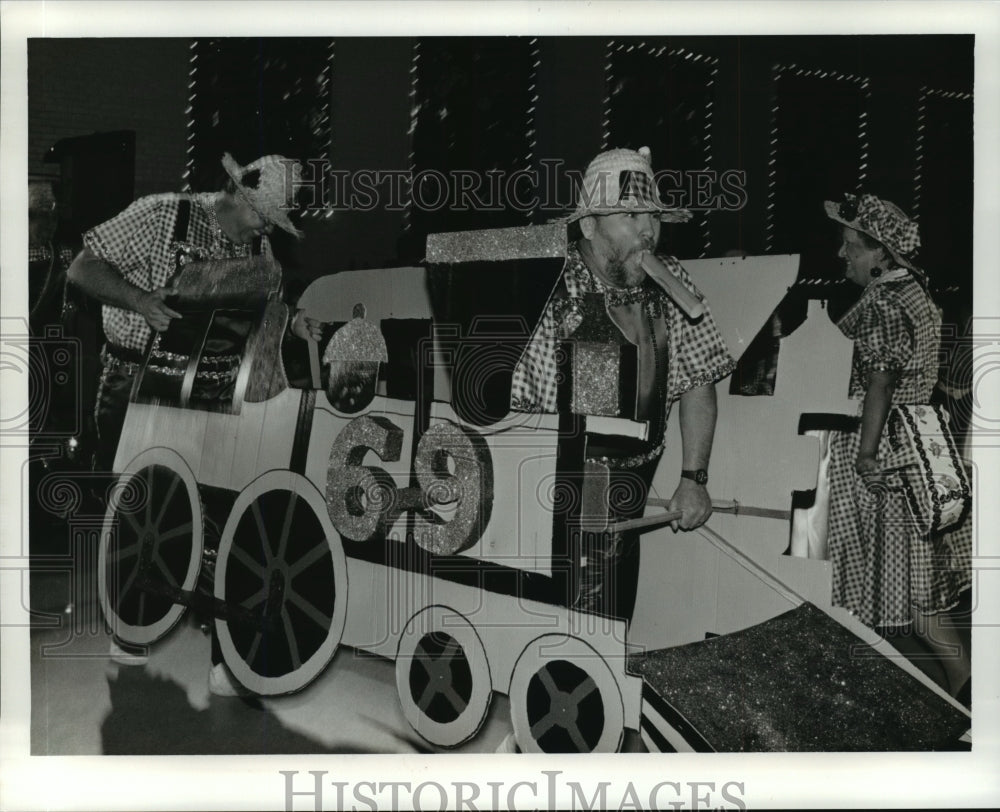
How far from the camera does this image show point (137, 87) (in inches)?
155

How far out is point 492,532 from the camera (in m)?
3.87

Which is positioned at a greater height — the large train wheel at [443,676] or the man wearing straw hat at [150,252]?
the man wearing straw hat at [150,252]

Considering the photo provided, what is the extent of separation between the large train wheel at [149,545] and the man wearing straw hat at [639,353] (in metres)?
1.52

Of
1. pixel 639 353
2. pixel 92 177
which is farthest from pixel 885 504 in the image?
pixel 92 177

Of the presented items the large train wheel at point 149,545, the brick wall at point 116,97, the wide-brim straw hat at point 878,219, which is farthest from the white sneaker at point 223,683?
the wide-brim straw hat at point 878,219

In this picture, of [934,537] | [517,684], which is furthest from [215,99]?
[934,537]

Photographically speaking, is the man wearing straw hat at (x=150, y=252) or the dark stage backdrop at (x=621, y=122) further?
the man wearing straw hat at (x=150, y=252)

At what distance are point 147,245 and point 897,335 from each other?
3224mm

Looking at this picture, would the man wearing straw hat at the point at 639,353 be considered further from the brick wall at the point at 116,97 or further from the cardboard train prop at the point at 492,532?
the brick wall at the point at 116,97

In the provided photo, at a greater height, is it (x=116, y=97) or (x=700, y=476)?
(x=116, y=97)

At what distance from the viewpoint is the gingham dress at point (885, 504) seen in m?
3.79

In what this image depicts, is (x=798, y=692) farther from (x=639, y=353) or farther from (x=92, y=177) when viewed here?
(x=92, y=177)

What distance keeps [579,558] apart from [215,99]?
2.49 metres

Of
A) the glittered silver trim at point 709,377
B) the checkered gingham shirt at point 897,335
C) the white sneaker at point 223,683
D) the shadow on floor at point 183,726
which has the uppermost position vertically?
the checkered gingham shirt at point 897,335
